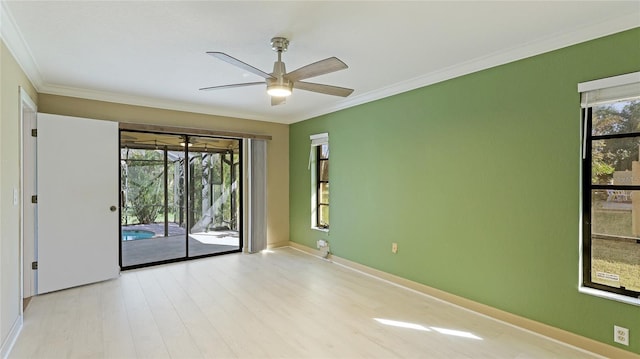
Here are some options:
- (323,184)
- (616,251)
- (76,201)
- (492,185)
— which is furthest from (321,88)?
(76,201)

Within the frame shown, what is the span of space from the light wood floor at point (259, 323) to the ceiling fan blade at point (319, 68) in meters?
2.13

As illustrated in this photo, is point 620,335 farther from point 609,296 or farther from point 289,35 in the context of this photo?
point 289,35

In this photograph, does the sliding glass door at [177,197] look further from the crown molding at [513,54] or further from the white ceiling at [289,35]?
the crown molding at [513,54]

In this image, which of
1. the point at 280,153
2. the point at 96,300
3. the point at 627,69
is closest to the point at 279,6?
the point at 627,69

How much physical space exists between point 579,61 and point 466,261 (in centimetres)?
198

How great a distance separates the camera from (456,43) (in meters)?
2.71

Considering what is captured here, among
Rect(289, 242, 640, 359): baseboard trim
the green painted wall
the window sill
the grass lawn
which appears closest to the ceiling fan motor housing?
the green painted wall

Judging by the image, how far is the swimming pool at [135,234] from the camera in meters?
4.98

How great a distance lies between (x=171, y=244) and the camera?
18.0 ft

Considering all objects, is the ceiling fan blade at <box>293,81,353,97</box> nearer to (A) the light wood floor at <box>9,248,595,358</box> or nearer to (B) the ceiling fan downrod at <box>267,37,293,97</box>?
(B) the ceiling fan downrod at <box>267,37,293,97</box>

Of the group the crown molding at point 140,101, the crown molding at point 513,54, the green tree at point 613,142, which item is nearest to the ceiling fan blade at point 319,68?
the crown molding at point 513,54

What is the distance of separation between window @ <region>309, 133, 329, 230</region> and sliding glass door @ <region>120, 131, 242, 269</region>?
136 cm

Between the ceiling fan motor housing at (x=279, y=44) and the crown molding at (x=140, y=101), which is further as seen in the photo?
the crown molding at (x=140, y=101)

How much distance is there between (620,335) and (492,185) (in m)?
1.40
